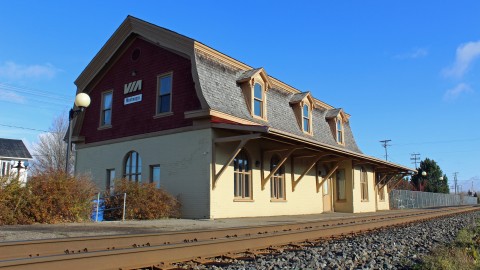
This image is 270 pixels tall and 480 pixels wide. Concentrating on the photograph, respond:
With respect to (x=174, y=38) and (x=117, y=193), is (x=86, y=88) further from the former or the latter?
(x=117, y=193)

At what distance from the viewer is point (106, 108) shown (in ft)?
68.6

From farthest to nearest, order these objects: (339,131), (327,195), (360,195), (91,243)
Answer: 1. (339,131)
2. (360,195)
3. (327,195)
4. (91,243)

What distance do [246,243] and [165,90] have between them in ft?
38.1

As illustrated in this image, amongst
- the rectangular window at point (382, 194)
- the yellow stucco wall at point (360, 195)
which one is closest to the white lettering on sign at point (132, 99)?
the yellow stucco wall at point (360, 195)

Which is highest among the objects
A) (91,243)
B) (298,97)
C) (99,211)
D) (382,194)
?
(298,97)

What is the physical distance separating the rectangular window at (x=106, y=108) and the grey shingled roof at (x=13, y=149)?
23191 millimetres

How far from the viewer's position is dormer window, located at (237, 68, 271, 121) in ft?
60.9

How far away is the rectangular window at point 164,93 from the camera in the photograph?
17980 millimetres

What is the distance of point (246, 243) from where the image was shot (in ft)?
25.8

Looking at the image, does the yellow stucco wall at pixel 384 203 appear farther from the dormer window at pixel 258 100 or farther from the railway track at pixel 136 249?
the railway track at pixel 136 249

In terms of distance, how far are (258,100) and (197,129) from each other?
4084 millimetres

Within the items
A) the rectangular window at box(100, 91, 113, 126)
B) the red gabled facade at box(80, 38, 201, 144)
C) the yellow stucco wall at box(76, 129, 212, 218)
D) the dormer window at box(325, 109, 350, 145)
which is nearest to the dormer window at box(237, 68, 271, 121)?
the red gabled facade at box(80, 38, 201, 144)

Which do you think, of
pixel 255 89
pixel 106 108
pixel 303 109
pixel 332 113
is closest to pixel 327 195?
pixel 332 113

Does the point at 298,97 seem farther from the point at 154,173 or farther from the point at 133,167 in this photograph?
the point at 133,167
